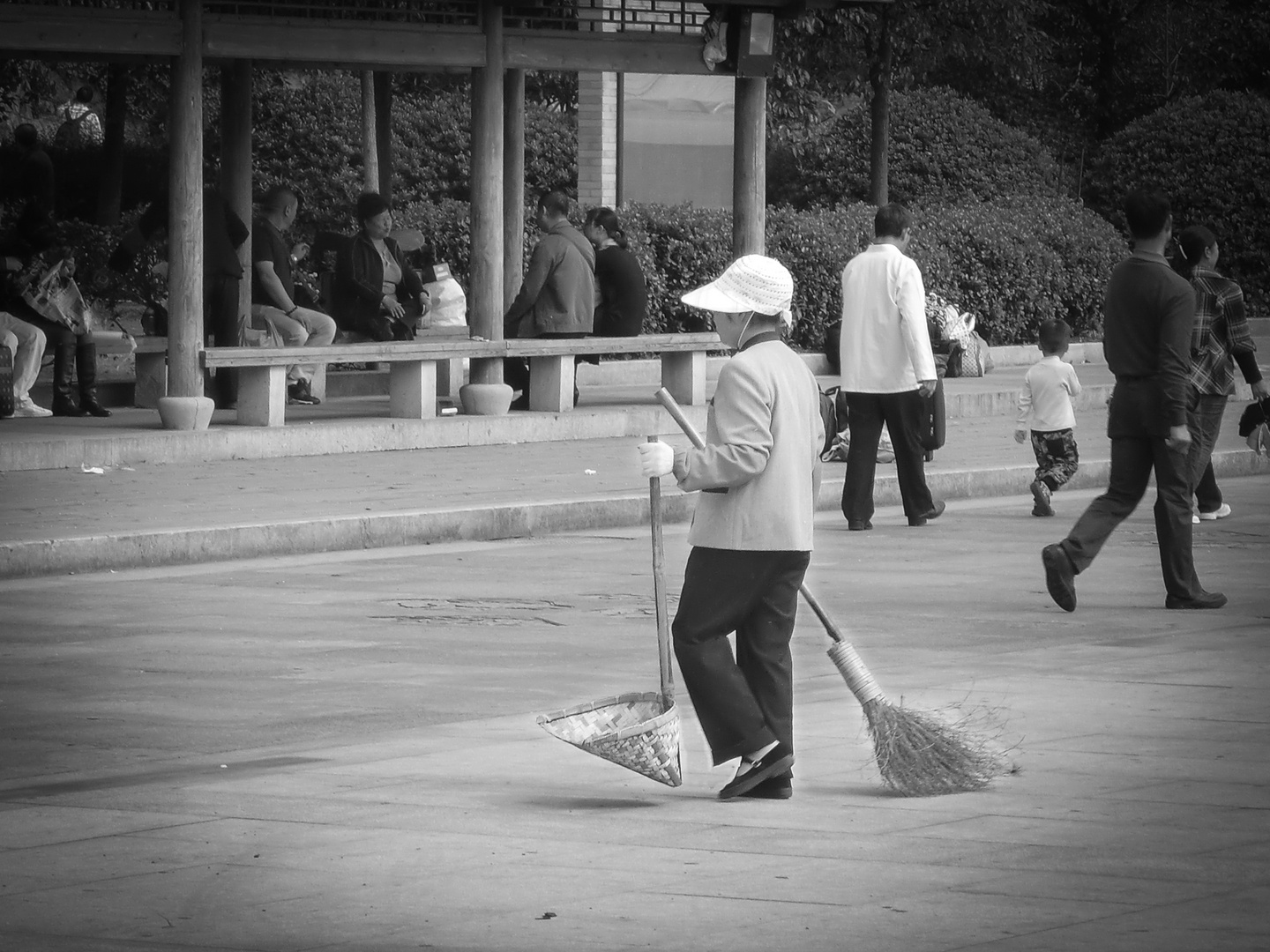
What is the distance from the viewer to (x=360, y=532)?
40.9 ft

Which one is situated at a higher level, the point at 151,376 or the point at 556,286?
the point at 556,286

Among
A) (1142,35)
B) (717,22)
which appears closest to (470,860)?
(717,22)

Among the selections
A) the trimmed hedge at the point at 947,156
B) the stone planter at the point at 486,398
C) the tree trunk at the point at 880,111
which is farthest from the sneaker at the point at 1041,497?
the trimmed hedge at the point at 947,156

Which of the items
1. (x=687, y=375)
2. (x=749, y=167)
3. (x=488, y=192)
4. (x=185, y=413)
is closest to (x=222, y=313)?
(x=185, y=413)

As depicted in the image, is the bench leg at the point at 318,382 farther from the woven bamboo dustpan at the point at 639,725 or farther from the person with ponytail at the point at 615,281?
the woven bamboo dustpan at the point at 639,725

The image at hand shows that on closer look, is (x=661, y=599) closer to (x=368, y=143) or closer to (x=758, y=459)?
(x=758, y=459)

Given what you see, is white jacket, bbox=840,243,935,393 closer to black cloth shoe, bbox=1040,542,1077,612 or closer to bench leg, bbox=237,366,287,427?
black cloth shoe, bbox=1040,542,1077,612

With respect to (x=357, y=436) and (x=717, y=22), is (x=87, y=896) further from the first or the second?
(x=717, y=22)

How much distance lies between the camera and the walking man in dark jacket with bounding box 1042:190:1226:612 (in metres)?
10.1

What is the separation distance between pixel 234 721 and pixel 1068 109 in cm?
3278

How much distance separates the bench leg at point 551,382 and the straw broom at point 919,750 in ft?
35.9

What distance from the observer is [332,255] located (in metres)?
21.4

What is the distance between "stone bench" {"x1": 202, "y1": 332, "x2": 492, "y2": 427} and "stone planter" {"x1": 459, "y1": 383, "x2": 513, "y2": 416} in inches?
10.2

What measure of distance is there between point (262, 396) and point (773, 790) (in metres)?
9.99
